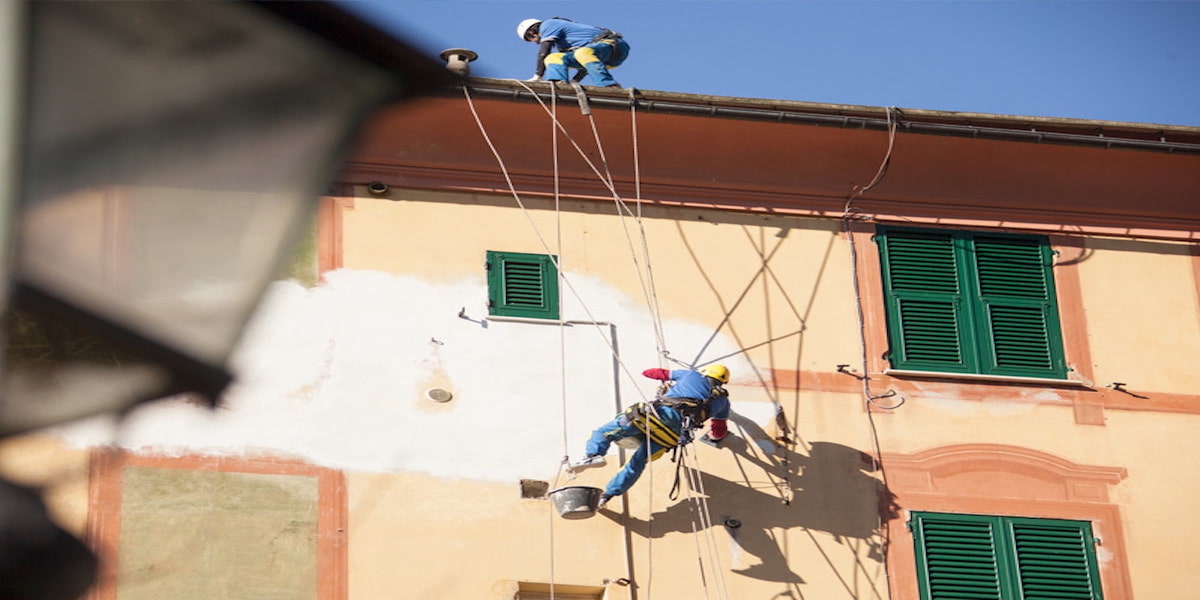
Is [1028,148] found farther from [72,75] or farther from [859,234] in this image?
[72,75]

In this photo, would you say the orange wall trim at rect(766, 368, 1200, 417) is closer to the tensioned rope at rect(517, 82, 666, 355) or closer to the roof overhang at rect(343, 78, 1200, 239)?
the tensioned rope at rect(517, 82, 666, 355)

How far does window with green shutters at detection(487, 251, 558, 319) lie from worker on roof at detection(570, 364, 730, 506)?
107cm

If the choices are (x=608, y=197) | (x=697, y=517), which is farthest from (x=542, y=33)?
(x=697, y=517)

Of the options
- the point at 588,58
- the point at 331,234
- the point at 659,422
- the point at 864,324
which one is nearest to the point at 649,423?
the point at 659,422

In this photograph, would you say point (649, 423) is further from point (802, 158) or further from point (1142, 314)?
point (1142, 314)

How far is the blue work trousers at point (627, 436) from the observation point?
415 inches

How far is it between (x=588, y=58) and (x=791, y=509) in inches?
177

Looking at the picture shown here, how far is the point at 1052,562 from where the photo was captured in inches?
448

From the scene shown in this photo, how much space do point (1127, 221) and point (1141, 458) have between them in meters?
2.07

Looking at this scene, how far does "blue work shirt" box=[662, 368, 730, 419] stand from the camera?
34.9 ft

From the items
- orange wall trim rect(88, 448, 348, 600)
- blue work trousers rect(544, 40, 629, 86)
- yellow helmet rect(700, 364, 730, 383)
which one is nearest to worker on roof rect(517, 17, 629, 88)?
blue work trousers rect(544, 40, 629, 86)

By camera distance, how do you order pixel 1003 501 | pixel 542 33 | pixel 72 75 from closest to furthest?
1. pixel 72 75
2. pixel 1003 501
3. pixel 542 33

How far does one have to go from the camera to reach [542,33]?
46.7 ft

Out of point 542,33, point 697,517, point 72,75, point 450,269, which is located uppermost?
point 542,33
